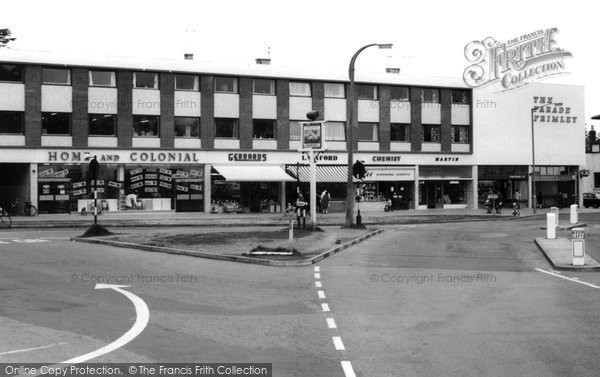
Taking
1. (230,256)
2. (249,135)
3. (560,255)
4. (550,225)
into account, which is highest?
(249,135)

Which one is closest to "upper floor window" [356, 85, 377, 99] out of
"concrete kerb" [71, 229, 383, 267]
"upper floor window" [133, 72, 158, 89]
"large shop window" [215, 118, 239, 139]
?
"large shop window" [215, 118, 239, 139]

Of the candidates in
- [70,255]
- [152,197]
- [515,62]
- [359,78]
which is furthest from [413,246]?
[515,62]

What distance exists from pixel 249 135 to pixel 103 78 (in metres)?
10.2

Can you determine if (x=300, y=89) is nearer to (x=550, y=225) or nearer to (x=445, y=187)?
(x=445, y=187)

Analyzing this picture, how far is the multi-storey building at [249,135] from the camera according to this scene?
41.6 meters

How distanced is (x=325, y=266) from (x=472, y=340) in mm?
8764

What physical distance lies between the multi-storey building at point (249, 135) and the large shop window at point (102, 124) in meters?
0.10

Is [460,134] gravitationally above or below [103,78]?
below

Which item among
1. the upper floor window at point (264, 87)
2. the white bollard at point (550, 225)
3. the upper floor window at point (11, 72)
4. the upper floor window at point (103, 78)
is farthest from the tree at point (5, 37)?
the upper floor window at point (264, 87)

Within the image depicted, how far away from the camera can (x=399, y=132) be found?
2044 inches

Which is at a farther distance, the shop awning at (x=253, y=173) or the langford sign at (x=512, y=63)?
the langford sign at (x=512, y=63)

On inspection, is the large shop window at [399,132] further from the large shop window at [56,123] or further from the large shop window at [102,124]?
the large shop window at [56,123]

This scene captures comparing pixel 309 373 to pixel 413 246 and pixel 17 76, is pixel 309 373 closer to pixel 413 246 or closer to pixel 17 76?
pixel 413 246

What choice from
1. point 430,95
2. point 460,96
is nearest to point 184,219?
point 430,95
